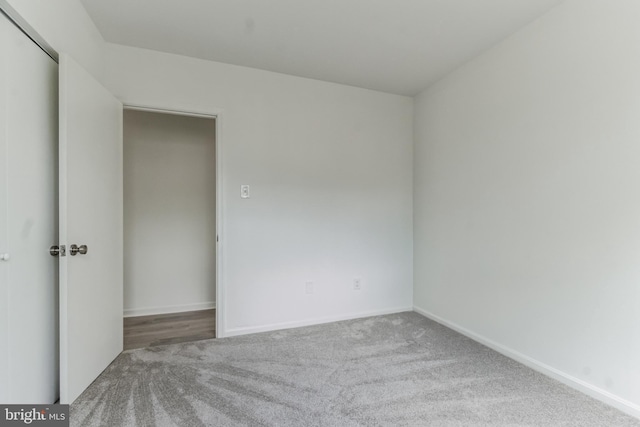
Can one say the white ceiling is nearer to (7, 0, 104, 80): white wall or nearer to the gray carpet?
(7, 0, 104, 80): white wall

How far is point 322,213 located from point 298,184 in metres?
0.39

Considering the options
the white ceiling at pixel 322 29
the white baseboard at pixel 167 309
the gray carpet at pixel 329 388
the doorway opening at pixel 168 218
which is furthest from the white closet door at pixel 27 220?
the white baseboard at pixel 167 309

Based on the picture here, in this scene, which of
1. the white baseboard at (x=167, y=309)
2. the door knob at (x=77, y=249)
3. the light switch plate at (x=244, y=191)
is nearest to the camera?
the door knob at (x=77, y=249)

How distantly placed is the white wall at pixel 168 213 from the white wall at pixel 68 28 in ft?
3.84

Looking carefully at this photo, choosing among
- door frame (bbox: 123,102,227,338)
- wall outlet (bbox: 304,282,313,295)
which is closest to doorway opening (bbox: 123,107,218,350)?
door frame (bbox: 123,102,227,338)

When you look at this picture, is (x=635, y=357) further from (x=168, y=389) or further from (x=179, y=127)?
(x=179, y=127)

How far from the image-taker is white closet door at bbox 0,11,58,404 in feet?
4.27

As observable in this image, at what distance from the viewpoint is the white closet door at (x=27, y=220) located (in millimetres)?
1301

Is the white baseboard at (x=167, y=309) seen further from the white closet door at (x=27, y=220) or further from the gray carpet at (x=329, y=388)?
the white closet door at (x=27, y=220)

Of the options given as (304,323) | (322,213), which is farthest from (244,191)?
(304,323)

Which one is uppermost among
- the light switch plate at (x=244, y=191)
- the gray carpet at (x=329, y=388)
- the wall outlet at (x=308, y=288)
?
the light switch plate at (x=244, y=191)

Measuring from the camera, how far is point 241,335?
103 inches

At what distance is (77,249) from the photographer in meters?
1.67

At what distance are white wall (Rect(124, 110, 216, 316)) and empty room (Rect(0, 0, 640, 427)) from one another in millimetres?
24
